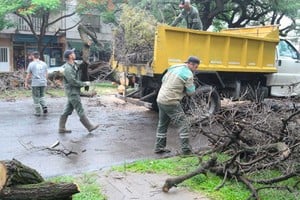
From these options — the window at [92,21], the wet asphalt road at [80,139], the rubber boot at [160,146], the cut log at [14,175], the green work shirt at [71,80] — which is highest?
the window at [92,21]

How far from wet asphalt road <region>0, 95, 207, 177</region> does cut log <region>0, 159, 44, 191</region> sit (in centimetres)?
122

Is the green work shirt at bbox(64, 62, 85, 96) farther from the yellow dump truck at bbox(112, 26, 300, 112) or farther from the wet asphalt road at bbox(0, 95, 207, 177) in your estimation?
the yellow dump truck at bbox(112, 26, 300, 112)

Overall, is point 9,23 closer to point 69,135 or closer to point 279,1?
point 279,1

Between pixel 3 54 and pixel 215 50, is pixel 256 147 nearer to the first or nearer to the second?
pixel 215 50

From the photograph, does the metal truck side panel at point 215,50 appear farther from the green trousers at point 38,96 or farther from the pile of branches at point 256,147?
the pile of branches at point 256,147

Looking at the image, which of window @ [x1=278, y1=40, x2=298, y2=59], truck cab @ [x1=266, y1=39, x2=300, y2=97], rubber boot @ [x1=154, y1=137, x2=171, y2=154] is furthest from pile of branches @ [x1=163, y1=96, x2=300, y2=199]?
window @ [x1=278, y1=40, x2=298, y2=59]

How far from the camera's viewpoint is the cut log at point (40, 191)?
12.3ft

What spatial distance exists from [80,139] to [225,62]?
155 inches

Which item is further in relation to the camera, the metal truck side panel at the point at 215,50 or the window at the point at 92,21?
the window at the point at 92,21

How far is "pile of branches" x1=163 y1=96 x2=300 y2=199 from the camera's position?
14.8 feet

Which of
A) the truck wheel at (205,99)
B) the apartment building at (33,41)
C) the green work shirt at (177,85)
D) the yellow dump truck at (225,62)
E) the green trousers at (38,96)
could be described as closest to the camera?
the green work shirt at (177,85)

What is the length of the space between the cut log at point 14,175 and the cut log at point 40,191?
6 cm

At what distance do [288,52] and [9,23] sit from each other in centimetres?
1750

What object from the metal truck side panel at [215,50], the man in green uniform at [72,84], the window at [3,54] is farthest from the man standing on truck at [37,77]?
the window at [3,54]
